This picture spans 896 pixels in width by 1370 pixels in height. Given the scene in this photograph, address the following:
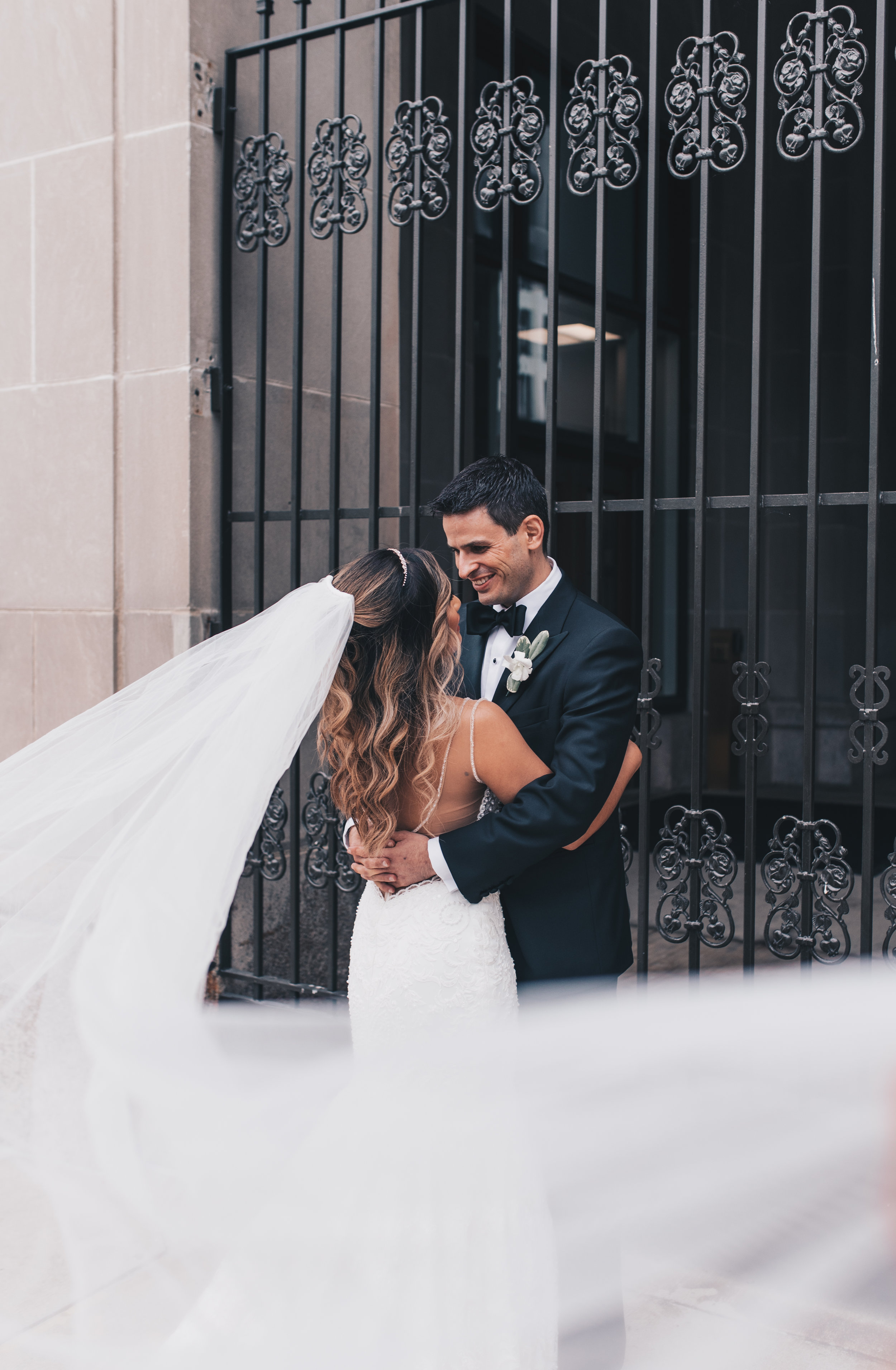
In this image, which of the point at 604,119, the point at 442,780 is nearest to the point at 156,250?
the point at 604,119

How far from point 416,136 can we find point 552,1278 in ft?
11.6

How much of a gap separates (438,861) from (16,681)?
10.5 ft

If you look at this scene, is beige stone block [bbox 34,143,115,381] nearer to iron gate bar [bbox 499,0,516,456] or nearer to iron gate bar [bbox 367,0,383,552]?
iron gate bar [bbox 367,0,383,552]

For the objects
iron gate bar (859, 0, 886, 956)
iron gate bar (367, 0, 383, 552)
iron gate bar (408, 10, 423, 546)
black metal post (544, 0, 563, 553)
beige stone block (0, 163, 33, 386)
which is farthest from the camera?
beige stone block (0, 163, 33, 386)

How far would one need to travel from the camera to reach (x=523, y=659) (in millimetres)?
2809

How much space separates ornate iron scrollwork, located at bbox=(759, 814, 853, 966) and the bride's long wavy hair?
1.24 metres

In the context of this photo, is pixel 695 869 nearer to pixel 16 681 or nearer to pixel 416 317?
pixel 416 317

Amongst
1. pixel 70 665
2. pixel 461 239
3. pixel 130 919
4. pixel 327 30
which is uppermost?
pixel 327 30

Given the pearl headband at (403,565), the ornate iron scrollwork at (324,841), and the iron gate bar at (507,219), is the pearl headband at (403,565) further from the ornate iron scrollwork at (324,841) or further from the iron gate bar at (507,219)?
the ornate iron scrollwork at (324,841)

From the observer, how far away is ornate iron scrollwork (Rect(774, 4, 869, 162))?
3.23 metres

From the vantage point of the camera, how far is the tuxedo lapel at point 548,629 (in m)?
2.86

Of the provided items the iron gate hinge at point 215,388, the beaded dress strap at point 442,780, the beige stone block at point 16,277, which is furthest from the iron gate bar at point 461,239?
the beige stone block at point 16,277

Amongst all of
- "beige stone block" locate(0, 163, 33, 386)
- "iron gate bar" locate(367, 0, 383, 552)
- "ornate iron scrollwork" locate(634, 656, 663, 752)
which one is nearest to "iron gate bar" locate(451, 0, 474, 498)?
"iron gate bar" locate(367, 0, 383, 552)

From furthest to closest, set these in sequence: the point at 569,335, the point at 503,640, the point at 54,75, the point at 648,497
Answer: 1. the point at 569,335
2. the point at 54,75
3. the point at 648,497
4. the point at 503,640
